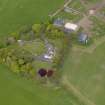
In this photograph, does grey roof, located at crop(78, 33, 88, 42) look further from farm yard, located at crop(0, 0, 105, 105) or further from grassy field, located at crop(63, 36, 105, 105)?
grassy field, located at crop(63, 36, 105, 105)

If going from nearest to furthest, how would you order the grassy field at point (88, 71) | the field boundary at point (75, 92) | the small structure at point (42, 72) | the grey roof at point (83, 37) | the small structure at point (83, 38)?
the field boundary at point (75, 92) → the grassy field at point (88, 71) → the small structure at point (42, 72) → the small structure at point (83, 38) → the grey roof at point (83, 37)

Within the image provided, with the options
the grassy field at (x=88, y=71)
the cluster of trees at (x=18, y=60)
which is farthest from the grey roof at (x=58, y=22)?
the cluster of trees at (x=18, y=60)

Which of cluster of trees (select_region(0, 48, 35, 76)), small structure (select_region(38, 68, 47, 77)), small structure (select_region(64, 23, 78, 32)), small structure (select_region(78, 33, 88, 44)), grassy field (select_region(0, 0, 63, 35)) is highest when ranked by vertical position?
grassy field (select_region(0, 0, 63, 35))

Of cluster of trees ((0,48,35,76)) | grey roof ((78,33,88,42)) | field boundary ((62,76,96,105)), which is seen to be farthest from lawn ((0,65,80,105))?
grey roof ((78,33,88,42))

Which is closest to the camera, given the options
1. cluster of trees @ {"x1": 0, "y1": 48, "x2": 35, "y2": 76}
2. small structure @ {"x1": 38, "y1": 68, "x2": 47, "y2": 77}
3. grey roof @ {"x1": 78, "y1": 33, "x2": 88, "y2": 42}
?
small structure @ {"x1": 38, "y1": 68, "x2": 47, "y2": 77}

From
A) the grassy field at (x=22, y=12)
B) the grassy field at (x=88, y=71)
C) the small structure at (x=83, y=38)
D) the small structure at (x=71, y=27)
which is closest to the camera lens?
the grassy field at (x=88, y=71)

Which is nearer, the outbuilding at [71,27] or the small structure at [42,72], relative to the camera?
the small structure at [42,72]

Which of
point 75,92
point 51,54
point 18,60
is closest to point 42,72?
point 51,54

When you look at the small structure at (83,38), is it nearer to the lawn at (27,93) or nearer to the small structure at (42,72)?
the small structure at (42,72)
